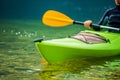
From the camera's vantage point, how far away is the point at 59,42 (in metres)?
6.44

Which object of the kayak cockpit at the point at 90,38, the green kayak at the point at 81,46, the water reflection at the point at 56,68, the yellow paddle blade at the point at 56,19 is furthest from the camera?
the yellow paddle blade at the point at 56,19

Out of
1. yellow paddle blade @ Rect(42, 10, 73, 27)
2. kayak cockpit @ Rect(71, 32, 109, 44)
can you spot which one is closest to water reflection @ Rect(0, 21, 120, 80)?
kayak cockpit @ Rect(71, 32, 109, 44)

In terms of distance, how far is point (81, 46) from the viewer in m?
6.48

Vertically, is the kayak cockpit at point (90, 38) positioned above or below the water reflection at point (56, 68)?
above

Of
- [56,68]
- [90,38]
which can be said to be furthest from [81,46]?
[56,68]

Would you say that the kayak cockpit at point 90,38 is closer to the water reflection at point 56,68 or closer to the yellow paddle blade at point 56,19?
the water reflection at point 56,68

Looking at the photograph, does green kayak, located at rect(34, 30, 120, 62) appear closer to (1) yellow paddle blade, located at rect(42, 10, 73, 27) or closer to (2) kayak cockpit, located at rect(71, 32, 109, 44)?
(2) kayak cockpit, located at rect(71, 32, 109, 44)

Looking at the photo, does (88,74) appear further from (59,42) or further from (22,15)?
(22,15)

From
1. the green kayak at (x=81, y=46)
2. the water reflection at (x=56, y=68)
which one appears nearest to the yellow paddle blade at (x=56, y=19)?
the green kayak at (x=81, y=46)

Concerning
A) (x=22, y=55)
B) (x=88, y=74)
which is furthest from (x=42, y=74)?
(x=22, y=55)

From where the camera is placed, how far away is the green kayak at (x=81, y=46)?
6.27 m

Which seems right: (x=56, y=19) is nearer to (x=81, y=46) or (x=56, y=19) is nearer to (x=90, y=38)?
(x=90, y=38)

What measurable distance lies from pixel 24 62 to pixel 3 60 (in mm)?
477

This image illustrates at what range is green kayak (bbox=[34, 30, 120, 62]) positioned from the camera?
6270 millimetres
